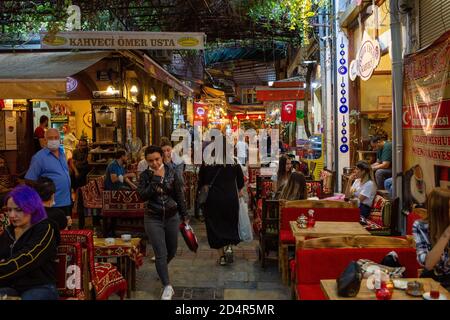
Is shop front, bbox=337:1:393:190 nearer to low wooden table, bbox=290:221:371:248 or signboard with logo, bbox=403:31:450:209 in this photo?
signboard with logo, bbox=403:31:450:209

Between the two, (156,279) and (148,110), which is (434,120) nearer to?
(156,279)

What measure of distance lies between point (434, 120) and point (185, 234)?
12.1 feet

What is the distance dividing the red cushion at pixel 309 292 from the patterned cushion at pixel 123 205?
4767 millimetres

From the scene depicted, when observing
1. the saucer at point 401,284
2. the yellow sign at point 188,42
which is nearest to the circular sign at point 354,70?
the yellow sign at point 188,42

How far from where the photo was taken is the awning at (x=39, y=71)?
8.98 meters

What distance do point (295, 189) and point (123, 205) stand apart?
3241 millimetres

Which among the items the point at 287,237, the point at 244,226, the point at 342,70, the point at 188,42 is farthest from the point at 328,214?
the point at 342,70

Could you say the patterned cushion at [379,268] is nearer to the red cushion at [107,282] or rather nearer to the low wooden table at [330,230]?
the low wooden table at [330,230]

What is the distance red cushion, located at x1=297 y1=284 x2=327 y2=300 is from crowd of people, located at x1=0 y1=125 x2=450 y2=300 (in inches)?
38.6

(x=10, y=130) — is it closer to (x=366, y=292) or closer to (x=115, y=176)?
(x=115, y=176)

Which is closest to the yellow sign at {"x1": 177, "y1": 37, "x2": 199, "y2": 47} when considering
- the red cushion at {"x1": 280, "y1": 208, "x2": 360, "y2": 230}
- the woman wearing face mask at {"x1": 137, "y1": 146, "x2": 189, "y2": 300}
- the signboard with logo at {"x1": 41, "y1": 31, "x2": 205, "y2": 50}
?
the signboard with logo at {"x1": 41, "y1": 31, "x2": 205, "y2": 50}

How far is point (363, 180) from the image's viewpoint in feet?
26.7
